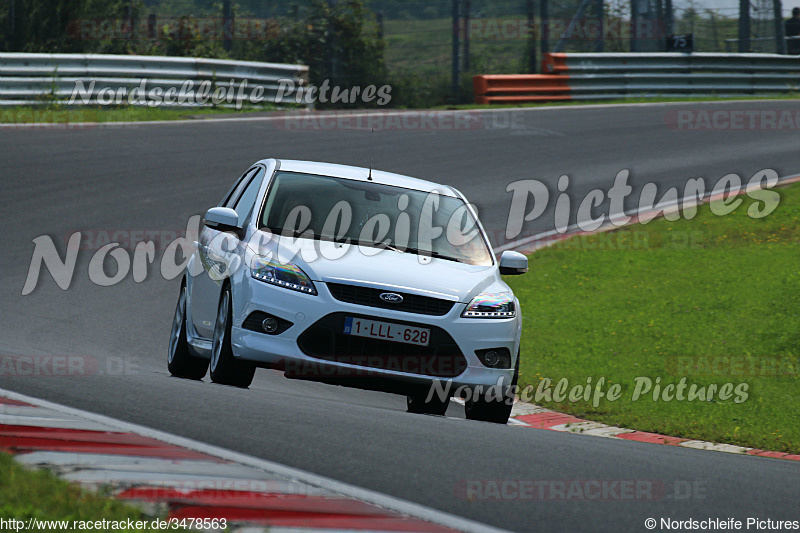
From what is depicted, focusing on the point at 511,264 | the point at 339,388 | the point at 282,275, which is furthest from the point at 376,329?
the point at 339,388

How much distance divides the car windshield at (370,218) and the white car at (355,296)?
0.04ft

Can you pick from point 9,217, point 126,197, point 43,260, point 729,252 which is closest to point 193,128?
point 126,197

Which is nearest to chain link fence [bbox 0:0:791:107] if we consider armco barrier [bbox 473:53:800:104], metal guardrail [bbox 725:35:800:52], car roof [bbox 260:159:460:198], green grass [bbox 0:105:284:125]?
metal guardrail [bbox 725:35:800:52]

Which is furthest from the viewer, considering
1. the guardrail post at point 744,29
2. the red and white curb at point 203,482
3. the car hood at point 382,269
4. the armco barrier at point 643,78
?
the guardrail post at point 744,29

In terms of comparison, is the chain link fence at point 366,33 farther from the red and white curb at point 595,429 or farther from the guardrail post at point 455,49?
the red and white curb at point 595,429

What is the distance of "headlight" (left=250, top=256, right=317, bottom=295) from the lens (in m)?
7.26

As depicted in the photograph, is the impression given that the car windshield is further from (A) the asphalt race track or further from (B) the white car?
(A) the asphalt race track

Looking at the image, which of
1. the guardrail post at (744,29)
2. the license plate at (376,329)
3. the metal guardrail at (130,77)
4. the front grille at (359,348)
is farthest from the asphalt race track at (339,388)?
the guardrail post at (744,29)

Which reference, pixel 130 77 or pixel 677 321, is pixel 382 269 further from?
pixel 130 77

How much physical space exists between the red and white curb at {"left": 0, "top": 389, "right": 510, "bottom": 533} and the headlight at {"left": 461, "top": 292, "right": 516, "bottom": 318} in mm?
2704

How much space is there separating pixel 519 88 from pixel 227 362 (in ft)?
68.3

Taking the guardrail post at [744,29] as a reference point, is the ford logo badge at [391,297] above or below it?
below

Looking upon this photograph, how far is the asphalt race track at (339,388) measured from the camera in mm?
5117

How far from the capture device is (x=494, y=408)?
7812 millimetres
